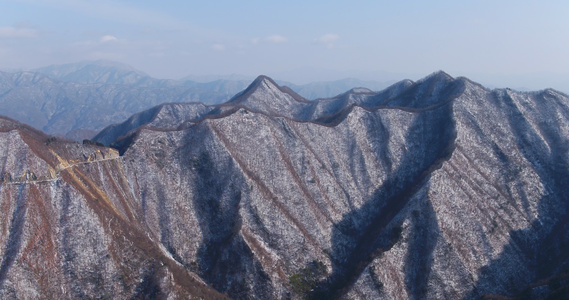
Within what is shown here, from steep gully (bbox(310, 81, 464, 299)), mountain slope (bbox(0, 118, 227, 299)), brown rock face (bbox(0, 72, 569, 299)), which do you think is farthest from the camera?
steep gully (bbox(310, 81, 464, 299))

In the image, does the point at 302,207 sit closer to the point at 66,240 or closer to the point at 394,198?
the point at 394,198

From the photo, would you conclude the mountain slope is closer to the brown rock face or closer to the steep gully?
the brown rock face

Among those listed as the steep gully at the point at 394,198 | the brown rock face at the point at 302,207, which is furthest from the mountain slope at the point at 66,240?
the steep gully at the point at 394,198

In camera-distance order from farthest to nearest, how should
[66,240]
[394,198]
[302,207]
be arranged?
[394,198] → [302,207] → [66,240]

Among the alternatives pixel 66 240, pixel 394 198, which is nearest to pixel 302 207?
pixel 394 198

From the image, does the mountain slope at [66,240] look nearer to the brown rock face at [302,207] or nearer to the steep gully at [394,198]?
the brown rock face at [302,207]

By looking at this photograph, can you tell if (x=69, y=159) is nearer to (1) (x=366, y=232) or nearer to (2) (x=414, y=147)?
(1) (x=366, y=232)

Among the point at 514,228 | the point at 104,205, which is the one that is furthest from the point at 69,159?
the point at 514,228

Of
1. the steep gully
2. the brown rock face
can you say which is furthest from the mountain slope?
the steep gully
